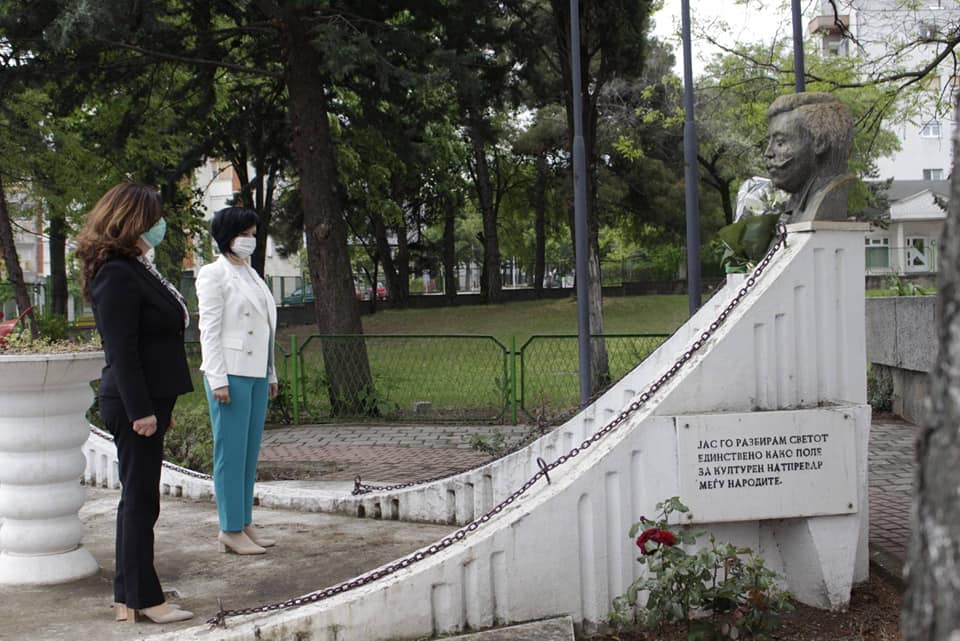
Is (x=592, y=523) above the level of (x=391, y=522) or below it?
above

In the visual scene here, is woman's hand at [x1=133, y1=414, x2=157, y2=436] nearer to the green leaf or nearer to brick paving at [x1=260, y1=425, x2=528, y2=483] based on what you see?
the green leaf

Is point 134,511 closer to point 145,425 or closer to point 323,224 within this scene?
point 145,425

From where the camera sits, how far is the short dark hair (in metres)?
5.93

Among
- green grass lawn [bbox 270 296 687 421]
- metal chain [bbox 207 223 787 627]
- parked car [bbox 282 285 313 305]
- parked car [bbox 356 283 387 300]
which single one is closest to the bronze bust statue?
metal chain [bbox 207 223 787 627]

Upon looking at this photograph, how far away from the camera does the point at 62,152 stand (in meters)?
20.6

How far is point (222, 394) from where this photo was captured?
5.71 m

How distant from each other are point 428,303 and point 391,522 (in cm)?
4006

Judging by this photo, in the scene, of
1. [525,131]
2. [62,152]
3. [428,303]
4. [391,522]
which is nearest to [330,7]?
[62,152]

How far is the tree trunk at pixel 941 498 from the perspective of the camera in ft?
4.60

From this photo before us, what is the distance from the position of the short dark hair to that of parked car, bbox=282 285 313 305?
120ft

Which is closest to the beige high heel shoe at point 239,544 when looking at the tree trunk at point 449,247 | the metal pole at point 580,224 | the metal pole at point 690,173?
the metal pole at point 580,224

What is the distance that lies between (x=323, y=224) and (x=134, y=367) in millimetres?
11156

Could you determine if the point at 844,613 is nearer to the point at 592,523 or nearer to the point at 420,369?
the point at 592,523

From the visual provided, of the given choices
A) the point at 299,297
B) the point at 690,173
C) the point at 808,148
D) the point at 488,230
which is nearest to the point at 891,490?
the point at 808,148
